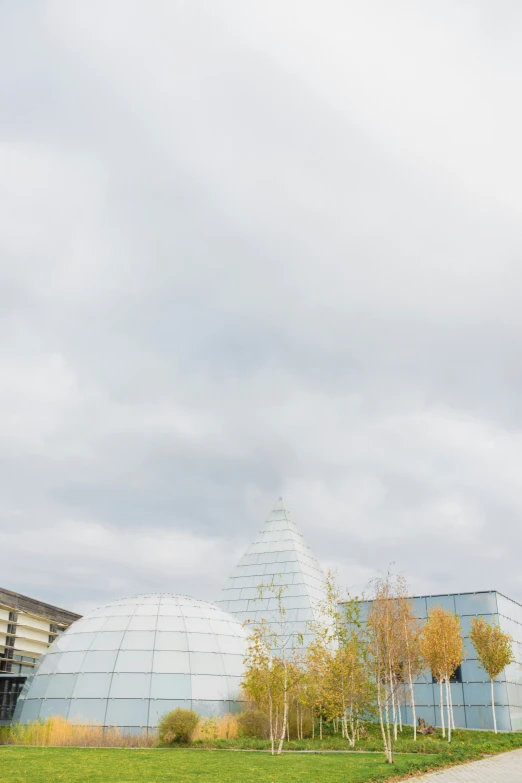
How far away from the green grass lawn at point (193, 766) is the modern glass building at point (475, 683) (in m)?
18.2

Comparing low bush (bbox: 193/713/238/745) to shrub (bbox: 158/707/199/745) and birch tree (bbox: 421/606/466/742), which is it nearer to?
shrub (bbox: 158/707/199/745)

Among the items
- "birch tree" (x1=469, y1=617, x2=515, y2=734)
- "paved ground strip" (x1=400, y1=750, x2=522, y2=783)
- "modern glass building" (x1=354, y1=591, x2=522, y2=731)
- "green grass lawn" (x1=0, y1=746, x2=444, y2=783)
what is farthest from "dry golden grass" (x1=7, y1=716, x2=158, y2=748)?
"modern glass building" (x1=354, y1=591, x2=522, y2=731)

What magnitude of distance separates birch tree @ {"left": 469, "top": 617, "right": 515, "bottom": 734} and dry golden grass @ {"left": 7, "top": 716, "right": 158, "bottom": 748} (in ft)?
59.7

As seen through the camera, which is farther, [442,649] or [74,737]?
[442,649]

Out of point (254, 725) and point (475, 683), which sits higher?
point (475, 683)

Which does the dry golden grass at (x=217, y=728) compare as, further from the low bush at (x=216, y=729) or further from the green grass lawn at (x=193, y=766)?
the green grass lawn at (x=193, y=766)

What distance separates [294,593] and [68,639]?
2638cm

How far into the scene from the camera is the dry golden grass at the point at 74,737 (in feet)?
90.4

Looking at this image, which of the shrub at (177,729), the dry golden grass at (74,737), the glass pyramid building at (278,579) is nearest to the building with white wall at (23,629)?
the glass pyramid building at (278,579)

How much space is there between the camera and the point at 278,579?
60.4m

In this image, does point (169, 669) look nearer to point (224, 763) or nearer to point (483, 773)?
point (224, 763)

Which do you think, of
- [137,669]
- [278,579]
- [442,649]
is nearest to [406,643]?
[442,649]

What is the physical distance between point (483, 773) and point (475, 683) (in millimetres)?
22710

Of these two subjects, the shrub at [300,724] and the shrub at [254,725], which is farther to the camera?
the shrub at [300,724]
